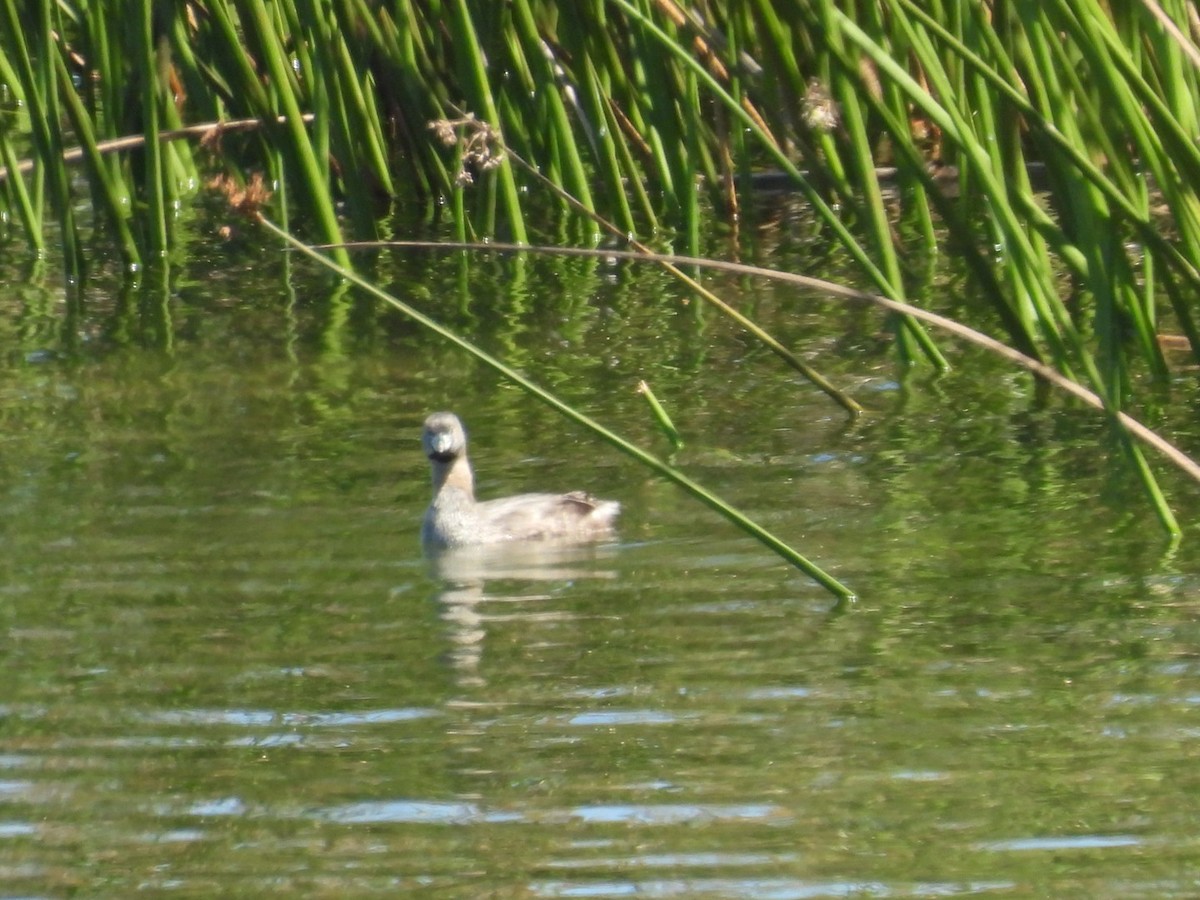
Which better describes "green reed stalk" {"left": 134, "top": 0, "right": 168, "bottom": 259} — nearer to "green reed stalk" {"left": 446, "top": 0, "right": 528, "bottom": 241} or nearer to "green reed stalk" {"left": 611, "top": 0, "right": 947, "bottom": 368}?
"green reed stalk" {"left": 446, "top": 0, "right": 528, "bottom": 241}

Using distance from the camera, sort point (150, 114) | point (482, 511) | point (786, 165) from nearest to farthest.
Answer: point (786, 165)
point (482, 511)
point (150, 114)

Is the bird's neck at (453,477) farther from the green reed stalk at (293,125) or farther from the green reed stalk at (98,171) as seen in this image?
the green reed stalk at (98,171)

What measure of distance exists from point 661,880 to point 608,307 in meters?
5.63

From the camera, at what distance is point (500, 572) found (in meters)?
6.10

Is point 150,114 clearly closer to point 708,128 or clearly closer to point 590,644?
point 708,128

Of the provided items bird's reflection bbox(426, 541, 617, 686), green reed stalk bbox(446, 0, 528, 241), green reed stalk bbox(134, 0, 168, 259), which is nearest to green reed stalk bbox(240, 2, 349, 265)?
green reed stalk bbox(134, 0, 168, 259)

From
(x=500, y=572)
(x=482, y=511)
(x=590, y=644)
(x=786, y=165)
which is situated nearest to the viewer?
(x=590, y=644)

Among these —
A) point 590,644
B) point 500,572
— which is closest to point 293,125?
point 500,572

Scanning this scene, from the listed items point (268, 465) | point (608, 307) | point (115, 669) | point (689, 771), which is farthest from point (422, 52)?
point (689, 771)

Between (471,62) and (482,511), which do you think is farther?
(471,62)

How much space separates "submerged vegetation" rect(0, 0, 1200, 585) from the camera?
545 cm

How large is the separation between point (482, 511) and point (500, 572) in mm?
278

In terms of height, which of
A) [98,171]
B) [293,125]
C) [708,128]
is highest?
[293,125]

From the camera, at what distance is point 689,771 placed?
4160 mm
